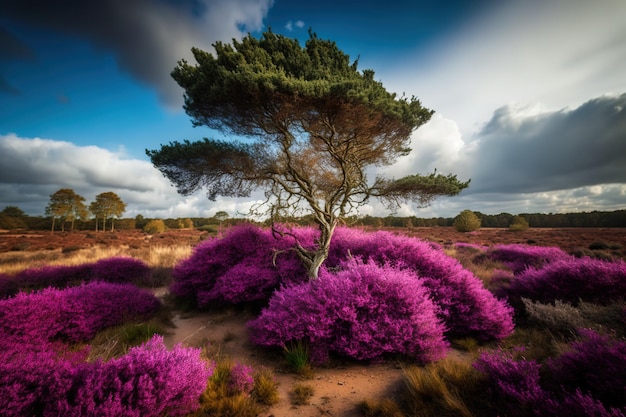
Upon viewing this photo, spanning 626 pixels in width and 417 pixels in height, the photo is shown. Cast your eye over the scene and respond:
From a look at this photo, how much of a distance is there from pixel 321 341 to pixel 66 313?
18.6 feet

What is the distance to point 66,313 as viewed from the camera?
5.41 m

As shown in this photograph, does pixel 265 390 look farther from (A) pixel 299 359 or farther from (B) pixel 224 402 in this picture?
(A) pixel 299 359

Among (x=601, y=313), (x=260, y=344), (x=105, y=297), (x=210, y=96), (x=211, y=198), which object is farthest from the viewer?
(x=211, y=198)

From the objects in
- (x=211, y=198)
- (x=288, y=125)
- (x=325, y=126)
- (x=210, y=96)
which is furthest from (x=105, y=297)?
(x=325, y=126)

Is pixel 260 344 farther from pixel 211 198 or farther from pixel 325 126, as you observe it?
pixel 325 126

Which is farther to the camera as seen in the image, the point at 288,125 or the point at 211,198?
the point at 211,198

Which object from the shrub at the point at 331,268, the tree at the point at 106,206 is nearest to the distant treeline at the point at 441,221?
the tree at the point at 106,206

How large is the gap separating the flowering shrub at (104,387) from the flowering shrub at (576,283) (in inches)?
295

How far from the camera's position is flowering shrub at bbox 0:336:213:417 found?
7.83ft

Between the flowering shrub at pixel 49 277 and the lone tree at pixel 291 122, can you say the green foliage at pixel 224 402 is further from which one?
the flowering shrub at pixel 49 277

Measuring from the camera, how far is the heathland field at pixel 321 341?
2.62 m

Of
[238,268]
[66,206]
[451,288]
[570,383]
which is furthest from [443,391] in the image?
[66,206]

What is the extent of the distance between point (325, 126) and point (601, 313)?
22.5 feet

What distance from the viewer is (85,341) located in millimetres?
5301
